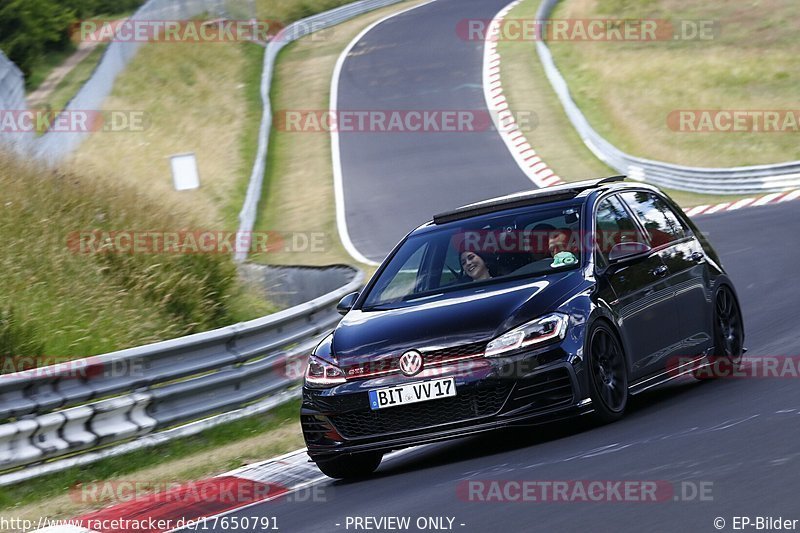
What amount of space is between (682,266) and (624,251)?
967 millimetres

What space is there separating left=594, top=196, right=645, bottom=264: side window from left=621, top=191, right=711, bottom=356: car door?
6.7 inches

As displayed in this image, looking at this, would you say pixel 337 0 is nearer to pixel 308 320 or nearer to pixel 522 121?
pixel 522 121

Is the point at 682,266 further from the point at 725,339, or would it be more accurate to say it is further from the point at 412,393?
the point at 412,393

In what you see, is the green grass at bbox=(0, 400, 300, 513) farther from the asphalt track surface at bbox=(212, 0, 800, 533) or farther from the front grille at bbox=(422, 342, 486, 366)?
the front grille at bbox=(422, 342, 486, 366)

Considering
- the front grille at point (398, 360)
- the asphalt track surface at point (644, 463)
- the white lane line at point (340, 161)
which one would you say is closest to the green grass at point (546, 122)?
the white lane line at point (340, 161)

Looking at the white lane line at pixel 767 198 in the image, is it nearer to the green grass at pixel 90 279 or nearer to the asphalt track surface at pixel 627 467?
the green grass at pixel 90 279

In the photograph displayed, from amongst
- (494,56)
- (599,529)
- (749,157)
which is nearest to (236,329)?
(599,529)

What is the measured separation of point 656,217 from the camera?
980 centimetres

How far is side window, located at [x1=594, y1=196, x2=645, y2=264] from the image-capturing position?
8.82 m

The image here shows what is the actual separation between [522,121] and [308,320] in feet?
73.6

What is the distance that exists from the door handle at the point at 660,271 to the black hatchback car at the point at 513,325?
0.5 inches

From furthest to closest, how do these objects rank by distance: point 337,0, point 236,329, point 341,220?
point 337,0
point 341,220
point 236,329

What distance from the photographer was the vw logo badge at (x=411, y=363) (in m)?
7.72

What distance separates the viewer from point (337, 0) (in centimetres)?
5591
